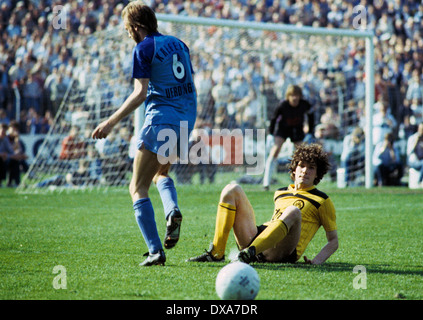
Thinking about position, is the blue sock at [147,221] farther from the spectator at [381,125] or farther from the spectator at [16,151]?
the spectator at [381,125]

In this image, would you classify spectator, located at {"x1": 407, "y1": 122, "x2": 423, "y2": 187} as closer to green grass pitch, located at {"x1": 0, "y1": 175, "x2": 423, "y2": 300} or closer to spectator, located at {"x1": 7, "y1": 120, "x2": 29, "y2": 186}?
green grass pitch, located at {"x1": 0, "y1": 175, "x2": 423, "y2": 300}

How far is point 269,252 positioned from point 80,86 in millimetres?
10635

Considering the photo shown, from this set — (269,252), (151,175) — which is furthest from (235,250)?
(151,175)

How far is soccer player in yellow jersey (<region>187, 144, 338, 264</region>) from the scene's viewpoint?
5.33 m

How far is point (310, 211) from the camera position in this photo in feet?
17.7

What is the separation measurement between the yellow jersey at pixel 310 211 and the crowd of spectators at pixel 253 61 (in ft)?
34.9

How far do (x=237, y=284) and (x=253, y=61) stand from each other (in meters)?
15.5

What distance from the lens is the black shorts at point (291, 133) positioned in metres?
12.5

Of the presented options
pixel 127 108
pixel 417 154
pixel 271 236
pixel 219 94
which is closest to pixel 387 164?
pixel 417 154

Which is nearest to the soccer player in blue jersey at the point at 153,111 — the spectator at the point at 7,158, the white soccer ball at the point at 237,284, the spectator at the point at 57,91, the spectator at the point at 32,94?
the white soccer ball at the point at 237,284

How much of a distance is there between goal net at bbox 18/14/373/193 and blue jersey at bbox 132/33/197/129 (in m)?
7.17

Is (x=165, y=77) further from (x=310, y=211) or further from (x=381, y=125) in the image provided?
(x=381, y=125)
